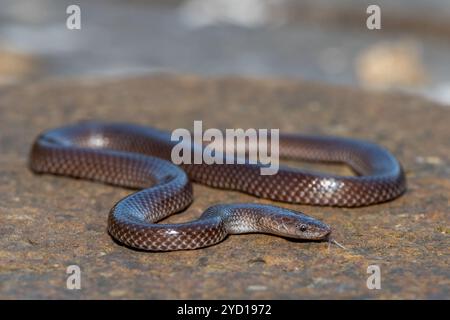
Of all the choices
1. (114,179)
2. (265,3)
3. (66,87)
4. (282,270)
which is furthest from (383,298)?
(265,3)

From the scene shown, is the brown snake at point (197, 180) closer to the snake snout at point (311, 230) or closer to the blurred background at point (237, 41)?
the snake snout at point (311, 230)

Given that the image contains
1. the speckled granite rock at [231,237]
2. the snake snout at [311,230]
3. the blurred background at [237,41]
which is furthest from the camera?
the blurred background at [237,41]

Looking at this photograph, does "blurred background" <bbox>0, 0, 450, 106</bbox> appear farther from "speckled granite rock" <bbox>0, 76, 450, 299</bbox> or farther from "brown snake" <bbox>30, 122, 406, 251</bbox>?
"brown snake" <bbox>30, 122, 406, 251</bbox>

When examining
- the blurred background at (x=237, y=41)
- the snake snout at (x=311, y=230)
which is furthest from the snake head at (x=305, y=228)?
the blurred background at (x=237, y=41)

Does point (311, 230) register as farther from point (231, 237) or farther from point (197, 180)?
point (197, 180)

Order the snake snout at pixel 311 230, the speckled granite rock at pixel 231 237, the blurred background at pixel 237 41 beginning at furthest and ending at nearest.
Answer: the blurred background at pixel 237 41, the snake snout at pixel 311 230, the speckled granite rock at pixel 231 237

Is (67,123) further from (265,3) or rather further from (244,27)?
(265,3)

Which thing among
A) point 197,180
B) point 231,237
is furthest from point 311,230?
point 197,180

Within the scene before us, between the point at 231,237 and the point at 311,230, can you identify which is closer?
the point at 311,230
